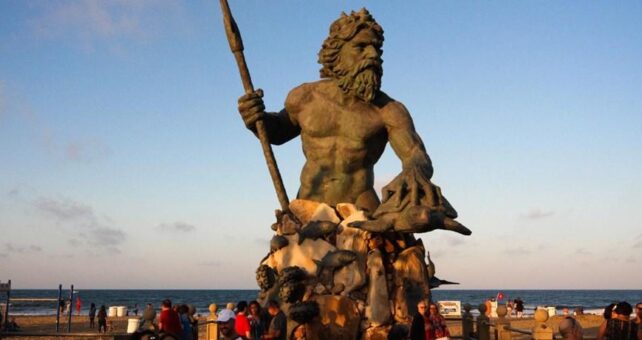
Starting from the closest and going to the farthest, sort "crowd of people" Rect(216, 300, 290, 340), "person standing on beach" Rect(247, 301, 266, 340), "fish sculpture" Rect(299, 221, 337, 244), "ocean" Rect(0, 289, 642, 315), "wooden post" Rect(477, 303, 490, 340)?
"crowd of people" Rect(216, 300, 290, 340)
"person standing on beach" Rect(247, 301, 266, 340)
"fish sculpture" Rect(299, 221, 337, 244)
"wooden post" Rect(477, 303, 490, 340)
"ocean" Rect(0, 289, 642, 315)

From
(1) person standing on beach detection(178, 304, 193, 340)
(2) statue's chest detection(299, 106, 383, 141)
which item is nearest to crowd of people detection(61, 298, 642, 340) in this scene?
(1) person standing on beach detection(178, 304, 193, 340)

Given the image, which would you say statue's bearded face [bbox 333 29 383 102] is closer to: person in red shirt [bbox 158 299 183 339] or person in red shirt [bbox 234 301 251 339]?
person in red shirt [bbox 234 301 251 339]

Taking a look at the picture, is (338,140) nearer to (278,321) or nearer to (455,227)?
(455,227)

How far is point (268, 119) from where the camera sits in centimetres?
695

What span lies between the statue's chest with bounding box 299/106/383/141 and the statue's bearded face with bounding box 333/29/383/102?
0.18m

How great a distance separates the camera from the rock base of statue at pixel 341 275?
20.0 ft

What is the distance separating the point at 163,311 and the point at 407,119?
3029 mm

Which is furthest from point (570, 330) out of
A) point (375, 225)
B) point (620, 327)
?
point (375, 225)

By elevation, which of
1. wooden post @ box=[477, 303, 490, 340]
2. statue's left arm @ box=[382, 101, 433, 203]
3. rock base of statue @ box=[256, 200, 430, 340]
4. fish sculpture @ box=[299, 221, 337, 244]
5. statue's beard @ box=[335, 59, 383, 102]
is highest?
statue's beard @ box=[335, 59, 383, 102]

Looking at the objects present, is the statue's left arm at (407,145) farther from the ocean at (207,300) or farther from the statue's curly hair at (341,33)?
the ocean at (207,300)

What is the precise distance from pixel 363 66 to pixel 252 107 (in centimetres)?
113

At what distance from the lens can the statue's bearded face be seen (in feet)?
21.3

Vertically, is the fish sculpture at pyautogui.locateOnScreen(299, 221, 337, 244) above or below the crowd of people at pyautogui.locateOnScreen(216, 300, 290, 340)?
above

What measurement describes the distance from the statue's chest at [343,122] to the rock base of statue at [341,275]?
70cm
